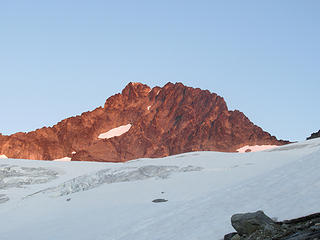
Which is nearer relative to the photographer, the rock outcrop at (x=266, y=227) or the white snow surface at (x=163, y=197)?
the rock outcrop at (x=266, y=227)

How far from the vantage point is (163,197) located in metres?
22.2

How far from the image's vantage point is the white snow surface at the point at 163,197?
14742mm

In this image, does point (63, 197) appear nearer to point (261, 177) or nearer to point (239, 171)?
point (239, 171)

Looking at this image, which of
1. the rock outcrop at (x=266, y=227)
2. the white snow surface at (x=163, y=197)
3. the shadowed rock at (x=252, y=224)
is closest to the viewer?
the rock outcrop at (x=266, y=227)

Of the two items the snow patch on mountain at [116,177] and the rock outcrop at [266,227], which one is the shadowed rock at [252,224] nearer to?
the rock outcrop at [266,227]

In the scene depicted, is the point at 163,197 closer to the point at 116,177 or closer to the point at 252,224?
the point at 116,177

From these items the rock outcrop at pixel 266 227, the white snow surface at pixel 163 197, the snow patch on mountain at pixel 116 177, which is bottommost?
the rock outcrop at pixel 266 227

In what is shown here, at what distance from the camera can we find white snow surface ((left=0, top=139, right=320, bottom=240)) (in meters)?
14.7

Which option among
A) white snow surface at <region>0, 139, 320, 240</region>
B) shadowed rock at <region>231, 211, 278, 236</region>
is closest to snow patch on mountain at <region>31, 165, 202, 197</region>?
white snow surface at <region>0, 139, 320, 240</region>

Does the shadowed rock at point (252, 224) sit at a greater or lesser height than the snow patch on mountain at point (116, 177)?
lesser

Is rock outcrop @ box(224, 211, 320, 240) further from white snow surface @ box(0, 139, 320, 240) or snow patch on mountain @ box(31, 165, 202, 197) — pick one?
snow patch on mountain @ box(31, 165, 202, 197)

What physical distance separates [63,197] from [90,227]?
9465mm

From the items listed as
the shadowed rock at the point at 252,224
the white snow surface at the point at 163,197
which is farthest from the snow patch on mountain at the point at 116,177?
the shadowed rock at the point at 252,224

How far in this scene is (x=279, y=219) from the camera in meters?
12.4
